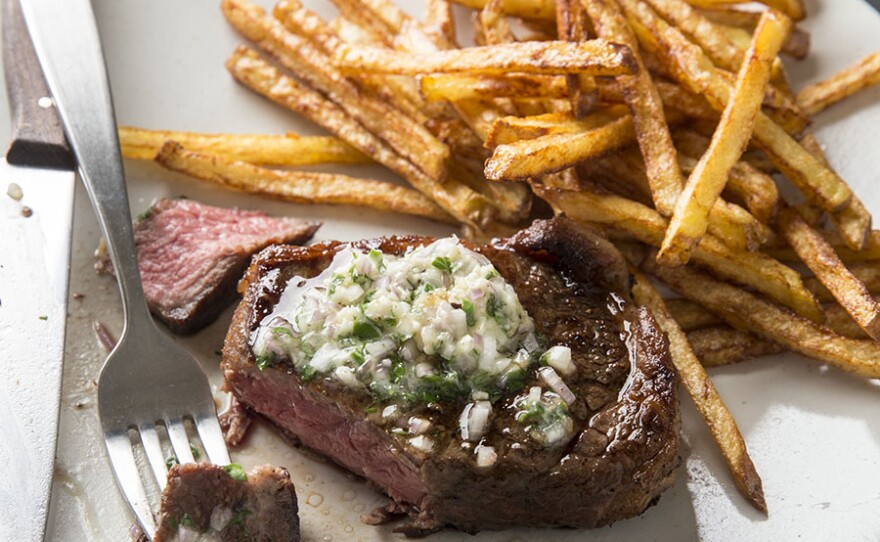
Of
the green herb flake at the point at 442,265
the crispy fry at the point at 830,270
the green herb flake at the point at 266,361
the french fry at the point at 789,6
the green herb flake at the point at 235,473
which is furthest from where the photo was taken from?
the french fry at the point at 789,6

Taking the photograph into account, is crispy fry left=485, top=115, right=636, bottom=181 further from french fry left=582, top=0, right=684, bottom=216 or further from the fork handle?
the fork handle

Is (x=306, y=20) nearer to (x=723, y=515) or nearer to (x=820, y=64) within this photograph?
(x=820, y=64)

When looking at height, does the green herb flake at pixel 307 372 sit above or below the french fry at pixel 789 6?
below

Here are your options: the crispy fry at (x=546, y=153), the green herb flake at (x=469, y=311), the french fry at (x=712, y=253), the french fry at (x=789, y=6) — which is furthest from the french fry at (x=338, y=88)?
the french fry at (x=789, y=6)

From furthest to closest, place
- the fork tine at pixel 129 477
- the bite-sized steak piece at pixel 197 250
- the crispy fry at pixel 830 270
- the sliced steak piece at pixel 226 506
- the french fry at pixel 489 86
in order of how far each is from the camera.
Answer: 1. the french fry at pixel 489 86
2. the bite-sized steak piece at pixel 197 250
3. the crispy fry at pixel 830 270
4. the fork tine at pixel 129 477
5. the sliced steak piece at pixel 226 506

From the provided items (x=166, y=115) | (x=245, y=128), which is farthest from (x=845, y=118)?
(x=166, y=115)

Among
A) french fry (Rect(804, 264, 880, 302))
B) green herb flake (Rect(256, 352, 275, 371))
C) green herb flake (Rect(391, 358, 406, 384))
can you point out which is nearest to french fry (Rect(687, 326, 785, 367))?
french fry (Rect(804, 264, 880, 302))

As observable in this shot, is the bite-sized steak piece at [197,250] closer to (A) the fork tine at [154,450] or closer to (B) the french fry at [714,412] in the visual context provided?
(A) the fork tine at [154,450]

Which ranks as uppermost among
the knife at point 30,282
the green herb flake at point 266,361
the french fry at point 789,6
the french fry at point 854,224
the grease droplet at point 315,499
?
the french fry at point 789,6
